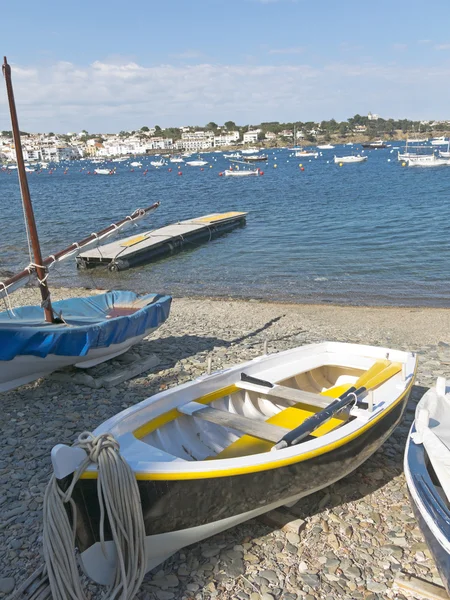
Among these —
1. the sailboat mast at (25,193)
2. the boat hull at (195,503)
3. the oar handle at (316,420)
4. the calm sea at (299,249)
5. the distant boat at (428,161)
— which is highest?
the sailboat mast at (25,193)

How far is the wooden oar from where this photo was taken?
17.0 feet

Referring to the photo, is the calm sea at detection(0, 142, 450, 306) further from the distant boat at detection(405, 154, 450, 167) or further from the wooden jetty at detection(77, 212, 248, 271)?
the distant boat at detection(405, 154, 450, 167)

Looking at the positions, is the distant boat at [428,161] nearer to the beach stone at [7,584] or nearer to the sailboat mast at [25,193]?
the sailboat mast at [25,193]

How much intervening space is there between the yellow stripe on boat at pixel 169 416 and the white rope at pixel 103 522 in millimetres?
1156

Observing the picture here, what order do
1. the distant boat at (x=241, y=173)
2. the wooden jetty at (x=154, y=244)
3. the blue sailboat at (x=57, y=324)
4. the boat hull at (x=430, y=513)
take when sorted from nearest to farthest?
1. the boat hull at (x=430, y=513)
2. the blue sailboat at (x=57, y=324)
3. the wooden jetty at (x=154, y=244)
4. the distant boat at (x=241, y=173)

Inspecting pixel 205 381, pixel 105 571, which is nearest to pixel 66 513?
pixel 105 571

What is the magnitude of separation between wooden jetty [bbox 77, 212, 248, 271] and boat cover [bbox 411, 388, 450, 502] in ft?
52.0

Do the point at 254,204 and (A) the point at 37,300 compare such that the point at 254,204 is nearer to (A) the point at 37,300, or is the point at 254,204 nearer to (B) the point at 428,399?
(A) the point at 37,300

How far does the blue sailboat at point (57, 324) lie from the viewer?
801 cm

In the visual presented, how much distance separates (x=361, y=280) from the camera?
64.2 ft

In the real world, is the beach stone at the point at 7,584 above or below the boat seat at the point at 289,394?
below

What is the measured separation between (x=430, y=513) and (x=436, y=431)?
4.25ft

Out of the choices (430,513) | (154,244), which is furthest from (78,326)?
(154,244)

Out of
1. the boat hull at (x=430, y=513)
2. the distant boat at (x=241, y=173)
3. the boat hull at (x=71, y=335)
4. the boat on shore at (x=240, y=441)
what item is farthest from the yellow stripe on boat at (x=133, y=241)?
the distant boat at (x=241, y=173)
